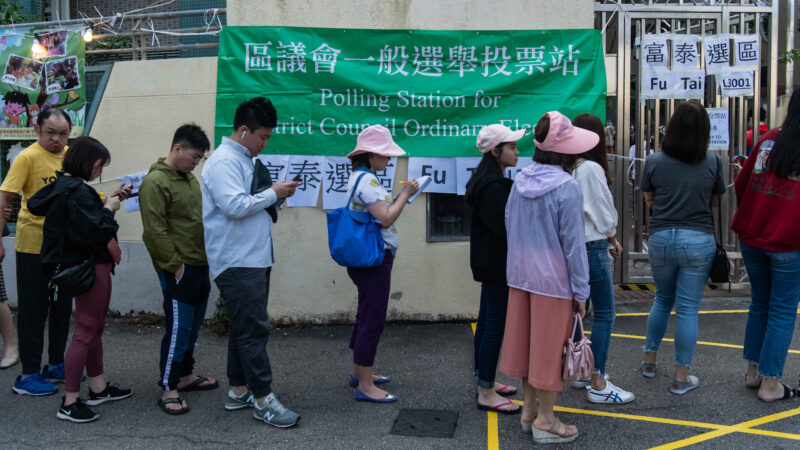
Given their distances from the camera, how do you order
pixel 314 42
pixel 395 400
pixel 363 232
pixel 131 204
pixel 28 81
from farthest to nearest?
pixel 28 81
pixel 314 42
pixel 131 204
pixel 395 400
pixel 363 232

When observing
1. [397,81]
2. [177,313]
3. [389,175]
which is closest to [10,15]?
Answer: [397,81]

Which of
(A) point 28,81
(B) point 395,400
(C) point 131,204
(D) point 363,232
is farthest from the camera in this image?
(A) point 28,81

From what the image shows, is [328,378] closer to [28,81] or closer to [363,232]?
[363,232]

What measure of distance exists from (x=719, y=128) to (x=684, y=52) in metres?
0.82

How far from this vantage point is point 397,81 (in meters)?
5.71

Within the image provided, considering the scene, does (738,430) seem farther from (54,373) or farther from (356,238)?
(54,373)

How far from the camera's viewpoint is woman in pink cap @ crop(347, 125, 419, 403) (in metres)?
3.94

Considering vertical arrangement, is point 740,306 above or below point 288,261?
below

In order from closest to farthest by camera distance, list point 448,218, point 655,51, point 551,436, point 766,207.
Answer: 1. point 551,436
2. point 766,207
3. point 448,218
4. point 655,51

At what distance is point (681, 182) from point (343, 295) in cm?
305

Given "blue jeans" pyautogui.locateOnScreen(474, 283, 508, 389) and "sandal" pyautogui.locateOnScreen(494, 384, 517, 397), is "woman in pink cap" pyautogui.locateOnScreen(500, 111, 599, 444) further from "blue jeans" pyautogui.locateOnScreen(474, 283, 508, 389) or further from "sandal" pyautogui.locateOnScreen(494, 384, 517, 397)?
"sandal" pyautogui.locateOnScreen(494, 384, 517, 397)

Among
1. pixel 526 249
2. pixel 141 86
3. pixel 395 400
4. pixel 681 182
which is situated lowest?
pixel 395 400

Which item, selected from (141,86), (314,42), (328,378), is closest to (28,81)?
(141,86)

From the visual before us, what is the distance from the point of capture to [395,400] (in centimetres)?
424
